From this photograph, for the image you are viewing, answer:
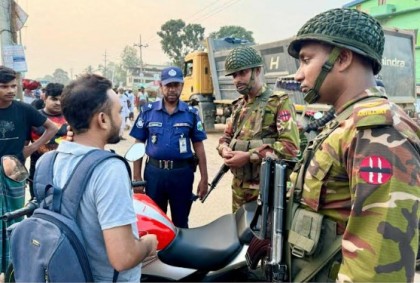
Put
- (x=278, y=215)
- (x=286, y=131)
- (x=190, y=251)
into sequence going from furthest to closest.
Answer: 1. (x=286, y=131)
2. (x=190, y=251)
3. (x=278, y=215)

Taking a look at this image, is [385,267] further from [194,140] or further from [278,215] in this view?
[194,140]

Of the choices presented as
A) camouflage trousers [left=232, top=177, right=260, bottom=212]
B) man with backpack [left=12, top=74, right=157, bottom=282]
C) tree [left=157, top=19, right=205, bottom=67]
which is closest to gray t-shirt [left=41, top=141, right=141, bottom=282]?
man with backpack [left=12, top=74, right=157, bottom=282]

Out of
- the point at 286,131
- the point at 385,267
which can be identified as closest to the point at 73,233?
the point at 385,267

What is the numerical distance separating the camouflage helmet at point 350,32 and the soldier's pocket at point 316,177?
36 centimetres

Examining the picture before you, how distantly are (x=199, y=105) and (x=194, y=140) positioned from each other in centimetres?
867

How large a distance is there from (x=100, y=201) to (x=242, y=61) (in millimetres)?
1614

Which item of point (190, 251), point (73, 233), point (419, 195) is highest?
point (419, 195)

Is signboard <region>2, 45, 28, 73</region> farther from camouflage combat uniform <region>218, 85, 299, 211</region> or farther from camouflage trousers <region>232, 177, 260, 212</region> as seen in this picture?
camouflage trousers <region>232, 177, 260, 212</region>

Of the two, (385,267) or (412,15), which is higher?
(412,15)

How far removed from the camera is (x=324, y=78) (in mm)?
1168

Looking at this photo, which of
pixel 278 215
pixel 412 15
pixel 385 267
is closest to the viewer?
pixel 385 267

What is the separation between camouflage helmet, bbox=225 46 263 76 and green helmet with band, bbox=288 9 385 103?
4.18ft

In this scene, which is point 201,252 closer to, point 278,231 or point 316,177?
point 278,231

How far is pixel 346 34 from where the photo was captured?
1116 mm
